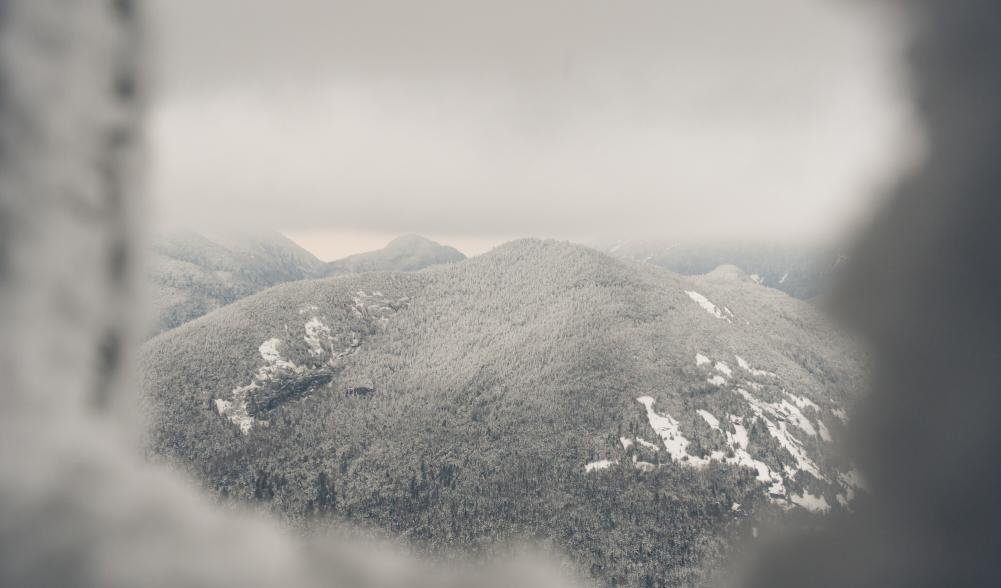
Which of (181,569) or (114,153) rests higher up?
(114,153)

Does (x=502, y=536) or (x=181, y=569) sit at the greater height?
(x=181, y=569)

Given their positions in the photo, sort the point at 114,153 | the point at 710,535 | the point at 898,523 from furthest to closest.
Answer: the point at 710,535 → the point at 114,153 → the point at 898,523

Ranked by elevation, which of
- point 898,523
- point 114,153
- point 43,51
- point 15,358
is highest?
point 43,51

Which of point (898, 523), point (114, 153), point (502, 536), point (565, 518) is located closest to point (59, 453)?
point (114, 153)

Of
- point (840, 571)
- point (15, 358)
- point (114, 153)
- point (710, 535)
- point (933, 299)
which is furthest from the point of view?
point (710, 535)

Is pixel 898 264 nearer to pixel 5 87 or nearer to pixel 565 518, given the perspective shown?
pixel 5 87

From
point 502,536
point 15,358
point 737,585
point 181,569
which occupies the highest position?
point 15,358

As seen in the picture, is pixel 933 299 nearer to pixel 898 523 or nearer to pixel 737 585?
pixel 898 523

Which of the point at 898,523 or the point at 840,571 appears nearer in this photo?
the point at 898,523

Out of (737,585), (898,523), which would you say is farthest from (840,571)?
(737,585)
